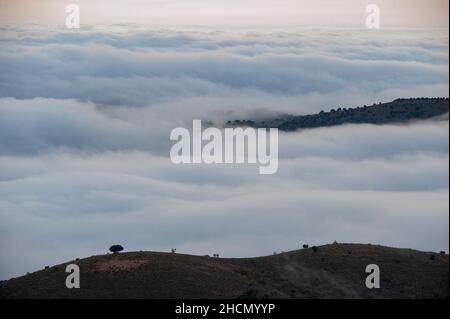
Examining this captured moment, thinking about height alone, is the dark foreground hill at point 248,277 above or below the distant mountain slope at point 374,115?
below

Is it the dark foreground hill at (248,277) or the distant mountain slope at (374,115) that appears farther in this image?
the distant mountain slope at (374,115)

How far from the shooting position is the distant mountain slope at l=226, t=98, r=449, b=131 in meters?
133

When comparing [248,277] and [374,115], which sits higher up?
[374,115]

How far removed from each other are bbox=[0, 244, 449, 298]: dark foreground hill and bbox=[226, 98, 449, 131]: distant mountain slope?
1997 inches

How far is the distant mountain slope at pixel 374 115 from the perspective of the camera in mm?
133000

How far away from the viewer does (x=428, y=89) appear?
166750 millimetres

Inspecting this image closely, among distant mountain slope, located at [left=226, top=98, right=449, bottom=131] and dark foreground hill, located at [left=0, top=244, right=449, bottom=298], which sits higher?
distant mountain slope, located at [left=226, top=98, right=449, bottom=131]

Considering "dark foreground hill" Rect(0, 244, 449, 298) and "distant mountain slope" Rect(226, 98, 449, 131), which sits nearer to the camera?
"dark foreground hill" Rect(0, 244, 449, 298)

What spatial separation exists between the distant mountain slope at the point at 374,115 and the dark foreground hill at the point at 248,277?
5073 cm

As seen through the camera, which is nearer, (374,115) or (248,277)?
(248,277)

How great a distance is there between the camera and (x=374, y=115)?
484 feet

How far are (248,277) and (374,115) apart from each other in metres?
79.0
